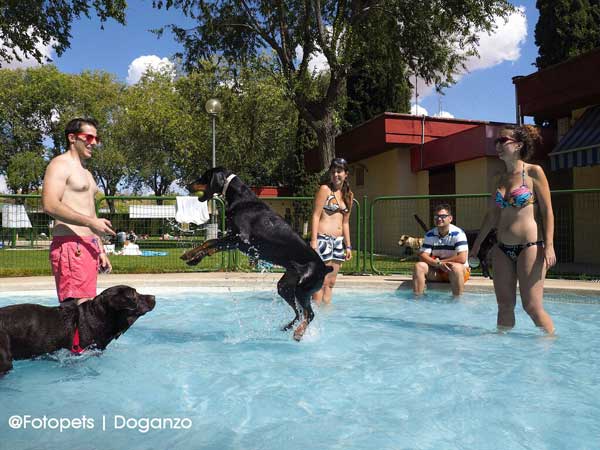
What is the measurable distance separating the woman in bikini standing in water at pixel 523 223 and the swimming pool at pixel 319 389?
578mm

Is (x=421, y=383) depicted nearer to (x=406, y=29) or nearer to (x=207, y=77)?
(x=406, y=29)

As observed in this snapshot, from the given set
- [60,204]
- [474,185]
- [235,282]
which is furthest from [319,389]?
[474,185]

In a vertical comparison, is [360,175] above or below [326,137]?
below

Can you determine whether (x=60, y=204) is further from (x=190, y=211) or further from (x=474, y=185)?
(x=474, y=185)

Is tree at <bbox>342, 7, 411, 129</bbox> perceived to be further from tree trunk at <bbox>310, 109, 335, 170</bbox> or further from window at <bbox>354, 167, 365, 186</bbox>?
tree trunk at <bbox>310, 109, 335, 170</bbox>

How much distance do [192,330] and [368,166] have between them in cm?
1418

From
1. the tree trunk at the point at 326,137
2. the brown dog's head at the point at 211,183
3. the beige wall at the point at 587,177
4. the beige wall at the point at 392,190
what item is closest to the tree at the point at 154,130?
the beige wall at the point at 392,190

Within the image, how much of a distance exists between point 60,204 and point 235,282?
5.17m

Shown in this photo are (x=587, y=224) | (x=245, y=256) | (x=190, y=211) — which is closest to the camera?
(x=245, y=256)

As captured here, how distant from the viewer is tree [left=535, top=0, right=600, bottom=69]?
2022cm

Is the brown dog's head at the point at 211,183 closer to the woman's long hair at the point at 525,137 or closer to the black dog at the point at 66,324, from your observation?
the black dog at the point at 66,324

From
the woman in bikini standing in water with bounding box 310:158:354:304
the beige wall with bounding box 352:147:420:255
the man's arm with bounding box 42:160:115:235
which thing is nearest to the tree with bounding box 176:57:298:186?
the beige wall with bounding box 352:147:420:255

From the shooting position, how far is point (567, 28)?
2058 centimetres

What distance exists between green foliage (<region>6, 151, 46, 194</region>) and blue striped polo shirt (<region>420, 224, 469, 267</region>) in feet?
124
